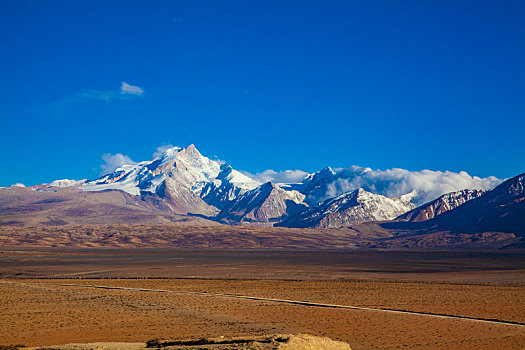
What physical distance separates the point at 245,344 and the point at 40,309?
81.4 feet

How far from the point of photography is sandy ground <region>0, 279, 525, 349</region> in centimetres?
3213

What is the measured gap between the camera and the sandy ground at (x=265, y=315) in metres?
32.1

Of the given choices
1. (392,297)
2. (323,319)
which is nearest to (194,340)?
(323,319)

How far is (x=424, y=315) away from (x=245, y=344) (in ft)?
66.3

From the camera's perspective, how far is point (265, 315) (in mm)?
40406

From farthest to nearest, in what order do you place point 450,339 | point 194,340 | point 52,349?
point 450,339, point 194,340, point 52,349

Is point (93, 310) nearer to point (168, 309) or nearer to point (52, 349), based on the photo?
point (168, 309)

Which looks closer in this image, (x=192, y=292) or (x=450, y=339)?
(x=450, y=339)

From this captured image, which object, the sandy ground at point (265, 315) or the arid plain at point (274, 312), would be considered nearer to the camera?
the sandy ground at point (265, 315)

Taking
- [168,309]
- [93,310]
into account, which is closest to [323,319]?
[168,309]

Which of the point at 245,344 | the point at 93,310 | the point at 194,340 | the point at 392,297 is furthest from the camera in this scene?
the point at 392,297

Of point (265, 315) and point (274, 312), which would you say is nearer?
point (265, 315)

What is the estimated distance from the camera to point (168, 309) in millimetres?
42938

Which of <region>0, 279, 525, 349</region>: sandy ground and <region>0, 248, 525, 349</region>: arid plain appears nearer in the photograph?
<region>0, 279, 525, 349</region>: sandy ground
